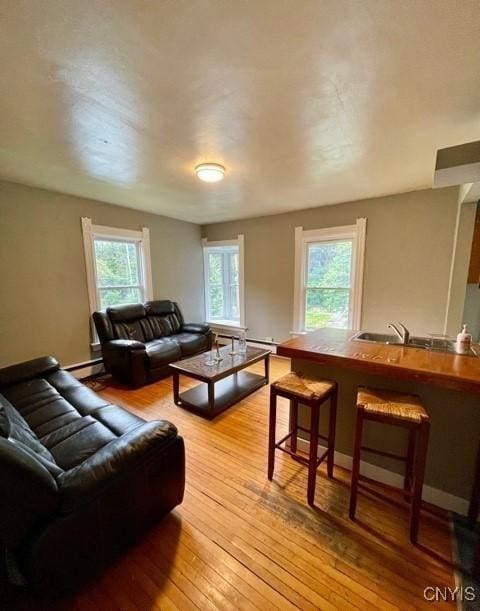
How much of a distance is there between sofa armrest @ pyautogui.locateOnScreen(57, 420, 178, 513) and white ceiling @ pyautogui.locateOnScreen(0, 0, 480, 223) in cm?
190

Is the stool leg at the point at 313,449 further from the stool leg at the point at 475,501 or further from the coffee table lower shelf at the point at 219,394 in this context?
the coffee table lower shelf at the point at 219,394

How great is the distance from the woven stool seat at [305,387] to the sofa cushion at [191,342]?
2.37 meters

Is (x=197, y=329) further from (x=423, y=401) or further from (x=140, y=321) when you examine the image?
(x=423, y=401)

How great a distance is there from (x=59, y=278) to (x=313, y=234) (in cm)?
375

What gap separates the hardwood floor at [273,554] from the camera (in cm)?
114

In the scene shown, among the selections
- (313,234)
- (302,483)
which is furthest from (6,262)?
(313,234)

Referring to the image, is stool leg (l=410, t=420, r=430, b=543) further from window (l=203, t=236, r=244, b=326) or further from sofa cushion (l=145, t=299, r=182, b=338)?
window (l=203, t=236, r=244, b=326)

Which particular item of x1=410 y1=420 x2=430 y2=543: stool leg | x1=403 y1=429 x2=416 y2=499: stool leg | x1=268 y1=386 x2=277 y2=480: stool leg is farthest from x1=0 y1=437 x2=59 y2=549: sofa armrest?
x1=403 y1=429 x2=416 y2=499: stool leg

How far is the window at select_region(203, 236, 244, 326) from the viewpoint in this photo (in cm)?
521

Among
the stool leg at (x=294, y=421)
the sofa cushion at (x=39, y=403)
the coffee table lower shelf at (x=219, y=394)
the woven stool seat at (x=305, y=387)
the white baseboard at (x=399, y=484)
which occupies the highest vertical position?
the woven stool seat at (x=305, y=387)

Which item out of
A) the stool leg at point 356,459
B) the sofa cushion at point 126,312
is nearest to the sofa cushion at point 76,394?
the sofa cushion at point 126,312

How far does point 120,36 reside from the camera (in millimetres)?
1081

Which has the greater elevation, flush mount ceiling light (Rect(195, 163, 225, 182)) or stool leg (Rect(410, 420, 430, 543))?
flush mount ceiling light (Rect(195, 163, 225, 182))

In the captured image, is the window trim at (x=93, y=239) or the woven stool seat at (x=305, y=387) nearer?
the woven stool seat at (x=305, y=387)
